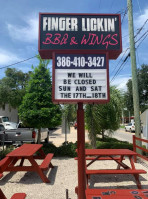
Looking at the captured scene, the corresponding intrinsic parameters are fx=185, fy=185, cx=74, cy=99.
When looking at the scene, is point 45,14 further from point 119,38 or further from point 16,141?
point 16,141

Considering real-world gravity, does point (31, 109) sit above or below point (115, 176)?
above

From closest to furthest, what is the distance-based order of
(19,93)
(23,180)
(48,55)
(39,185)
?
(48,55) < (39,185) < (23,180) < (19,93)

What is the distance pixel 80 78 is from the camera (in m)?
3.64

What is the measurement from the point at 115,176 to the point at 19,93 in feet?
80.5

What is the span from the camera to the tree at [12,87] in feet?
89.1

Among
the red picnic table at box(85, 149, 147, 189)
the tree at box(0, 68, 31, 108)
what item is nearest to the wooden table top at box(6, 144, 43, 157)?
the red picnic table at box(85, 149, 147, 189)

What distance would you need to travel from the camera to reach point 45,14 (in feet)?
12.1

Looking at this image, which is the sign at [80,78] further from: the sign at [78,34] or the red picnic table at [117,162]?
the red picnic table at [117,162]

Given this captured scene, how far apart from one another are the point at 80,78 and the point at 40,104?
5400 millimetres

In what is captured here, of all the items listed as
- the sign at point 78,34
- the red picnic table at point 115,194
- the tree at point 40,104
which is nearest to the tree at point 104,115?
the tree at point 40,104

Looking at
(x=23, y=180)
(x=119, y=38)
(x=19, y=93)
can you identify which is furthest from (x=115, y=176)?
(x=19, y=93)

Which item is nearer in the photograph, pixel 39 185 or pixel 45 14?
pixel 45 14

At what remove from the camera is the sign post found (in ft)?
11.9

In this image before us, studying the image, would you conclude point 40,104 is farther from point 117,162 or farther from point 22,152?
point 117,162
